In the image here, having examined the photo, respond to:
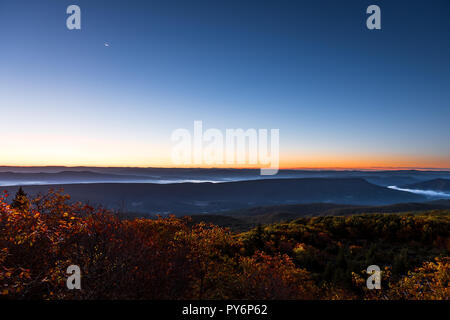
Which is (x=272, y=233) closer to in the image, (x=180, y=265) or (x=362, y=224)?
(x=362, y=224)

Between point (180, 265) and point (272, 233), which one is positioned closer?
point (180, 265)

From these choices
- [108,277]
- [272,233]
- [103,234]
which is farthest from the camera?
[272,233]

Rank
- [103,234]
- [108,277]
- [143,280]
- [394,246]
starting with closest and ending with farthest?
[108,277]
[143,280]
[103,234]
[394,246]

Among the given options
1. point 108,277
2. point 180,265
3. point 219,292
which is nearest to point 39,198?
point 108,277
